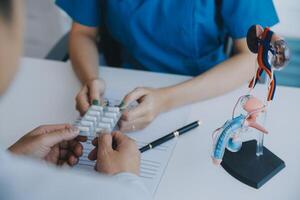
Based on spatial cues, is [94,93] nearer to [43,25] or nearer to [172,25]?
[172,25]

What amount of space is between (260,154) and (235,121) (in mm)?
140

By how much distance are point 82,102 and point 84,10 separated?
0.33 meters

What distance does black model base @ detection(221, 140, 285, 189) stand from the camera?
802 mm

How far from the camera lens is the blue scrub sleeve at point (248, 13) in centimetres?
104

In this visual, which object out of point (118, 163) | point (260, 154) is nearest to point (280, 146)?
point (260, 154)

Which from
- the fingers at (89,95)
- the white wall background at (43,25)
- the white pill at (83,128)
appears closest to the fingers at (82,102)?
the fingers at (89,95)

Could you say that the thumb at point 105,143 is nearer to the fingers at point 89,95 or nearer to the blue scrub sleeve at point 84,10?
the fingers at point 89,95

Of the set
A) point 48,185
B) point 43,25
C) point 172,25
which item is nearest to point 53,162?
point 48,185

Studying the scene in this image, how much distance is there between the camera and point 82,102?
97 cm

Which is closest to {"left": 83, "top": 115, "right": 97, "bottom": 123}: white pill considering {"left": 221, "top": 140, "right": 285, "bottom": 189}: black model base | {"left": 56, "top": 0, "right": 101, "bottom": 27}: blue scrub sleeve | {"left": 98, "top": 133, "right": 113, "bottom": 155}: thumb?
{"left": 98, "top": 133, "right": 113, "bottom": 155}: thumb

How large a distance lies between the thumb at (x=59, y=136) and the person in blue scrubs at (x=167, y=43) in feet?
0.46

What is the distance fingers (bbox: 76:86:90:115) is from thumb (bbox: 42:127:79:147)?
0.44 ft

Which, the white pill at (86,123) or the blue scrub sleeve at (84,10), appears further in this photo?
the blue scrub sleeve at (84,10)

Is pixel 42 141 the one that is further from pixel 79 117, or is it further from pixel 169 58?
pixel 169 58
